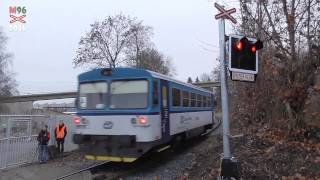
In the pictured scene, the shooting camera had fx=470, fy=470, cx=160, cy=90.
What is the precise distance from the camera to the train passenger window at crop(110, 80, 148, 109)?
13953 mm

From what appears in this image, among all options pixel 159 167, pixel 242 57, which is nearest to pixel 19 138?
pixel 159 167

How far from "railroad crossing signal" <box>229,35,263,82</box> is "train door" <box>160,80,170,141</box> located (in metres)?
5.33

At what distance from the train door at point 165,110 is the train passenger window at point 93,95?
178cm

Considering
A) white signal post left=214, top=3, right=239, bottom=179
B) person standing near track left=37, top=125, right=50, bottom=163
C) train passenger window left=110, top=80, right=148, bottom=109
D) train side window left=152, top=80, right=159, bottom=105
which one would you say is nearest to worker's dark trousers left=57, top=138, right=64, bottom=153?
person standing near track left=37, top=125, right=50, bottom=163

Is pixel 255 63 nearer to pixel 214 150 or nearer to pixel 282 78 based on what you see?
pixel 282 78

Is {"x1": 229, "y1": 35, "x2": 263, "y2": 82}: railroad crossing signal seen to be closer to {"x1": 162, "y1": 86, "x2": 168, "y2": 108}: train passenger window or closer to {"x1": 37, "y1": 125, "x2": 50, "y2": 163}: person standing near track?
{"x1": 162, "y1": 86, "x2": 168, "y2": 108}: train passenger window

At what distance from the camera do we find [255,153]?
12.6 metres

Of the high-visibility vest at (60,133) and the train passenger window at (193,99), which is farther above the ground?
the train passenger window at (193,99)

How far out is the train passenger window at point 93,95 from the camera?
1456 centimetres

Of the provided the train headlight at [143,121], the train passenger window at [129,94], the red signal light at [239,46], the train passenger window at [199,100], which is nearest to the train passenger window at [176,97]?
the train passenger window at [129,94]

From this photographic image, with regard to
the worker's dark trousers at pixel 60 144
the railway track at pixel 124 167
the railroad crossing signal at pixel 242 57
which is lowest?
the railway track at pixel 124 167

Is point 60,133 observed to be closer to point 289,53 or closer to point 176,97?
point 176,97

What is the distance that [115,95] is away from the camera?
14414 millimetres

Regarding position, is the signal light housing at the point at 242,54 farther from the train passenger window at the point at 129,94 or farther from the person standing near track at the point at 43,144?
the person standing near track at the point at 43,144
